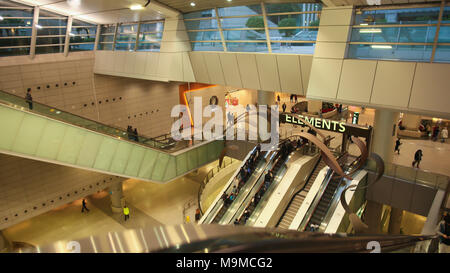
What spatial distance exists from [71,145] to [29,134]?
182 cm

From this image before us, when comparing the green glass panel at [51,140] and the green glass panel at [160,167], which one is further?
the green glass panel at [160,167]

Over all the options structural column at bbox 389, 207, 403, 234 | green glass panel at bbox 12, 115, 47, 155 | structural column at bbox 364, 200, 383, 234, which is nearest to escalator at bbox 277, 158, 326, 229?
structural column at bbox 364, 200, 383, 234

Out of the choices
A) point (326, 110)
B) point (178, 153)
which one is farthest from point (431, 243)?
point (326, 110)

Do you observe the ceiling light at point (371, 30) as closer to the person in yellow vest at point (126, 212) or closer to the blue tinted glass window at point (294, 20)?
the blue tinted glass window at point (294, 20)

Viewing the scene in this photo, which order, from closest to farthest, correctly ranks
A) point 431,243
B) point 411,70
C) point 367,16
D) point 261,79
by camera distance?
point 431,243, point 411,70, point 367,16, point 261,79

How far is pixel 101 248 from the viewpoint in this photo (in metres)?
1.97

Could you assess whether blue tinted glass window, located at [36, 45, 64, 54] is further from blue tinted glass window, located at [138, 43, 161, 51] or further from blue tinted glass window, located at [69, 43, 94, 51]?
blue tinted glass window, located at [138, 43, 161, 51]

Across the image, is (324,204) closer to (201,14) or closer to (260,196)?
(260,196)

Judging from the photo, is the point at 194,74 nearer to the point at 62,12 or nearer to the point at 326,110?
the point at 62,12

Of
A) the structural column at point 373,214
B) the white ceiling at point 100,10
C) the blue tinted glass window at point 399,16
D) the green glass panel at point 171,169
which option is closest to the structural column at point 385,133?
the structural column at point 373,214

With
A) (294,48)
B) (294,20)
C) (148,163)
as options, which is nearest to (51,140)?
(148,163)

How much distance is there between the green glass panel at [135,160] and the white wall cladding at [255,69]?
5.95 metres

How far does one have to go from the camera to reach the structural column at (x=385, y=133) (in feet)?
51.4
